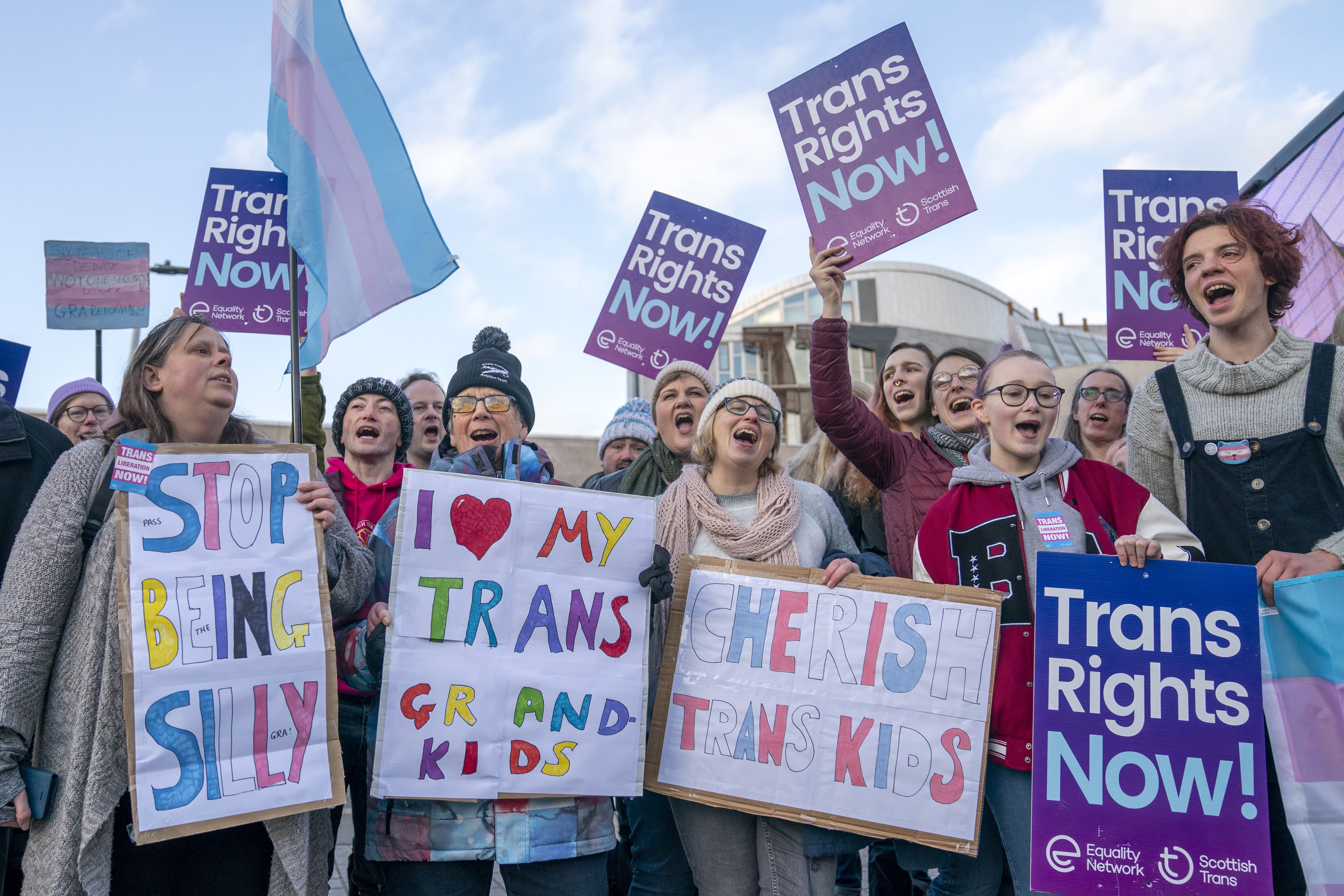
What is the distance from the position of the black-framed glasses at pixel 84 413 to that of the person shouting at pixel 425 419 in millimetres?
1515

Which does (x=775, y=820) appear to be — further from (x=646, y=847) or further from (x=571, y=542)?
(x=571, y=542)

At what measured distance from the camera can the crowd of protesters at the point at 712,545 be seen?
8.14 feet

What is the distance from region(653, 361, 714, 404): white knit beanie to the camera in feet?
14.2

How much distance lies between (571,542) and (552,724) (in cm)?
54

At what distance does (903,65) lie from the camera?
15.0 feet

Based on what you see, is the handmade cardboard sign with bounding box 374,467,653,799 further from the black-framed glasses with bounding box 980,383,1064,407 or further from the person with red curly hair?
the person with red curly hair

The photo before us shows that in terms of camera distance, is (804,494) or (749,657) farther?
(804,494)

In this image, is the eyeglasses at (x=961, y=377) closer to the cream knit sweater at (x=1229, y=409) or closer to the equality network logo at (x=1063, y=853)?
the cream knit sweater at (x=1229, y=409)

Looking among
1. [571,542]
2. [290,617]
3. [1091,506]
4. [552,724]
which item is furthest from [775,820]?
[290,617]

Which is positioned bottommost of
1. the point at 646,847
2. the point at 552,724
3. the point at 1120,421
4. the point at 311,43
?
the point at 646,847

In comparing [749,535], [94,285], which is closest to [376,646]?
[749,535]

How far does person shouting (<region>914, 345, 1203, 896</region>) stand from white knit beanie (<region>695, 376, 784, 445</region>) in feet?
2.28

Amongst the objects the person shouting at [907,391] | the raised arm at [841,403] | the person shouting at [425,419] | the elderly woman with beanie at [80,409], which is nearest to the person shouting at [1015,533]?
the raised arm at [841,403]

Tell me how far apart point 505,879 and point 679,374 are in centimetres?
222
